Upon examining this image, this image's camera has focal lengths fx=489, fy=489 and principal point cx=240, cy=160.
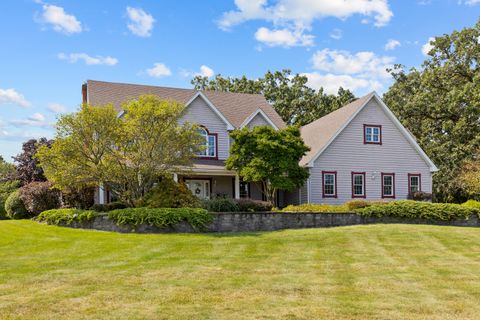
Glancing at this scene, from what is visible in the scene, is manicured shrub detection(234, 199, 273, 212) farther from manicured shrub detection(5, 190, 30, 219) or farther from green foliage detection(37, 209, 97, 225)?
manicured shrub detection(5, 190, 30, 219)

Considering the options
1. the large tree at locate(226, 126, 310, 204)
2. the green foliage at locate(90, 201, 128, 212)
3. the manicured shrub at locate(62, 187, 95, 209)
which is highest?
the large tree at locate(226, 126, 310, 204)

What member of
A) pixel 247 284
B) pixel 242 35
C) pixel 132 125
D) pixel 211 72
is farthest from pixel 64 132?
pixel 211 72

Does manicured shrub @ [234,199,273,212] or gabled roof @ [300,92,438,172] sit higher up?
gabled roof @ [300,92,438,172]

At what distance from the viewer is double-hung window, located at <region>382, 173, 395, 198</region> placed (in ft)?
95.8

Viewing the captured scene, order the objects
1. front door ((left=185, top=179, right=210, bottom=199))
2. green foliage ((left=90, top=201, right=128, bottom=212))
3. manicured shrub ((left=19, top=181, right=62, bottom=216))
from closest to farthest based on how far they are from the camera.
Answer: green foliage ((left=90, top=201, right=128, bottom=212))
manicured shrub ((left=19, top=181, right=62, bottom=216))
front door ((left=185, top=179, right=210, bottom=199))

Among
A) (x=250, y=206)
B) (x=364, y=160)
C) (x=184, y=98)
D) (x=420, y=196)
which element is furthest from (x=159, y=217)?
(x=420, y=196)

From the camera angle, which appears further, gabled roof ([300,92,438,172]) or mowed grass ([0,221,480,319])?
gabled roof ([300,92,438,172])

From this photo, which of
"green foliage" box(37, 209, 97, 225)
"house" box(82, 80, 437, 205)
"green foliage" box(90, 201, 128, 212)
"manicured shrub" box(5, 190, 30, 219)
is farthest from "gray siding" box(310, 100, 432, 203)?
"manicured shrub" box(5, 190, 30, 219)

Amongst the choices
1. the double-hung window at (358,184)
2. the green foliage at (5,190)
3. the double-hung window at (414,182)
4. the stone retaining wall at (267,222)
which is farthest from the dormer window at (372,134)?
the green foliage at (5,190)

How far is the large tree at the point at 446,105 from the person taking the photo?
34438mm

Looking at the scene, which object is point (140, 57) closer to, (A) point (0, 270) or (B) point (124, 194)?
(B) point (124, 194)

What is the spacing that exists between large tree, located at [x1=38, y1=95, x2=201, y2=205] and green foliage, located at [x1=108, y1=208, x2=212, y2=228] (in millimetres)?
2251

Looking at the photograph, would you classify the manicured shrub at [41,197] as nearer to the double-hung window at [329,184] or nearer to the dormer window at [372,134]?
the double-hung window at [329,184]

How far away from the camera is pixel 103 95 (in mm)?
28281
